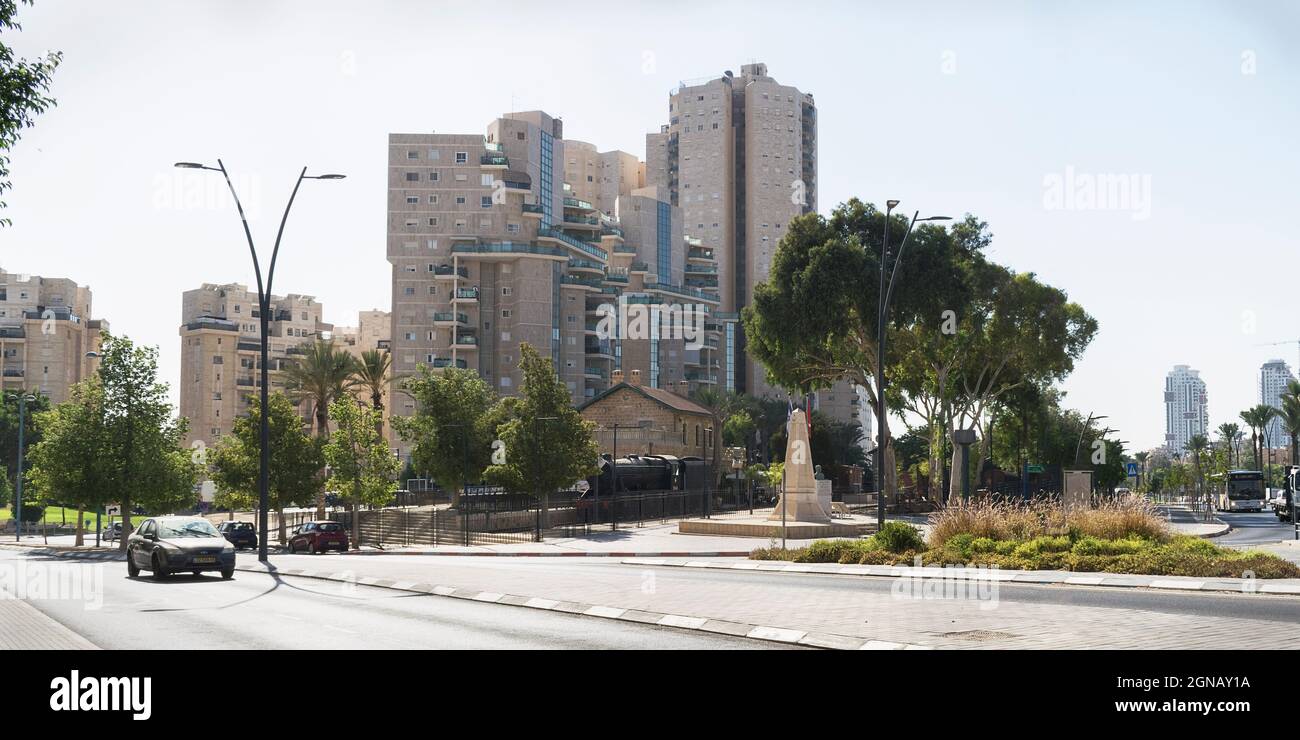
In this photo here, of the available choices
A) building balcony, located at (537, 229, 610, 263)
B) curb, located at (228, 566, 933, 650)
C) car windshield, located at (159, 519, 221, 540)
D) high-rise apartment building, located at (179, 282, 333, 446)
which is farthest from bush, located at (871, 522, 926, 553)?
high-rise apartment building, located at (179, 282, 333, 446)

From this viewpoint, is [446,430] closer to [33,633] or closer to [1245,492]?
[33,633]

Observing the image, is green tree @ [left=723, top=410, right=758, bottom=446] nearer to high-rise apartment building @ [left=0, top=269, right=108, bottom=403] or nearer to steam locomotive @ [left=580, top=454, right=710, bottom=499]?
steam locomotive @ [left=580, top=454, right=710, bottom=499]

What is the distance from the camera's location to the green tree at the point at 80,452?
42.9 meters

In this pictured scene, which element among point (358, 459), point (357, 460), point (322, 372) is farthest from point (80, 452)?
point (322, 372)

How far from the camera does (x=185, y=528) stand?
22266 millimetres

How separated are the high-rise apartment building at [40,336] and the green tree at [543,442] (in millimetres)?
107520

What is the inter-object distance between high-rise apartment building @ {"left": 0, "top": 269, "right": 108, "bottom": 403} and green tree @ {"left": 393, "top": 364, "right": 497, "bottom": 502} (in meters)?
95.3

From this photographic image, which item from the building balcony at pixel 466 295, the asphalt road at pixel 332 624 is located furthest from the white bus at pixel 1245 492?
the asphalt road at pixel 332 624

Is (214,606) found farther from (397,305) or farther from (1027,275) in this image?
(397,305)

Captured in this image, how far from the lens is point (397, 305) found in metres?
114

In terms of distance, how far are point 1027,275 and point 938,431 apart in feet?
35.6

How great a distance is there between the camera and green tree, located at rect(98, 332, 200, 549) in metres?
43.2

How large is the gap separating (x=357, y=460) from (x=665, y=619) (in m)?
39.0
